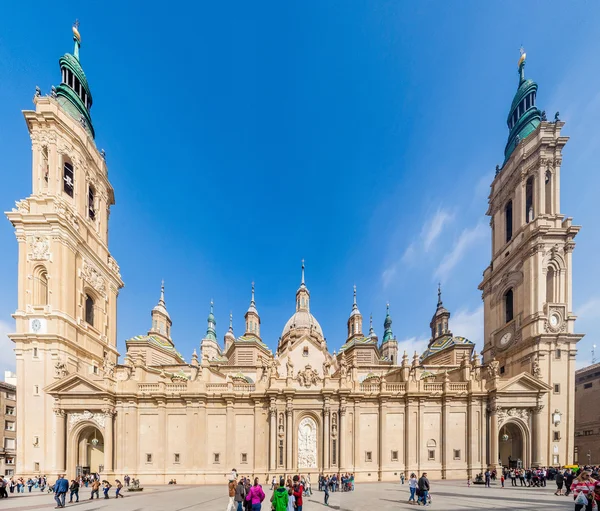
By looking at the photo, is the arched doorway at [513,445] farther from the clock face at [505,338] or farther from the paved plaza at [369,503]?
the paved plaza at [369,503]

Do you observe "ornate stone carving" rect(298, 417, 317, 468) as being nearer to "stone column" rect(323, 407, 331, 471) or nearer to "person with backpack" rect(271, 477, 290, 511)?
"stone column" rect(323, 407, 331, 471)

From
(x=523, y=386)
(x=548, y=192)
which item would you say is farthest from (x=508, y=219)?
(x=523, y=386)

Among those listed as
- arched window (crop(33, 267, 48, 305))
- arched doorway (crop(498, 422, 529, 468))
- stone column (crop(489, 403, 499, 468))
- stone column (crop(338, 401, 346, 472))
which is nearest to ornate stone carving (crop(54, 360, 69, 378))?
arched window (crop(33, 267, 48, 305))

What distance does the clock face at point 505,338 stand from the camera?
4083 centimetres

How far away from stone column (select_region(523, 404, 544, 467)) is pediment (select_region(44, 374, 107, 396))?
42.0 metres

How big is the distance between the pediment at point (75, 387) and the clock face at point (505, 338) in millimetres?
43912

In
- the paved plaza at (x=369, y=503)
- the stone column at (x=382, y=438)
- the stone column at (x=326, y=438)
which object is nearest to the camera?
the paved plaza at (x=369, y=503)

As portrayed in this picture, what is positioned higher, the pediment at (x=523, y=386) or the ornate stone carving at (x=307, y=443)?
the pediment at (x=523, y=386)

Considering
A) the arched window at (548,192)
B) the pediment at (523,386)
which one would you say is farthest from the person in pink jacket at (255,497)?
the arched window at (548,192)

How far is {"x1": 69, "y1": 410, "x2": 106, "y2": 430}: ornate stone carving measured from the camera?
33094 millimetres

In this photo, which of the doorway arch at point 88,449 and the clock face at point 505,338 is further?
the clock face at point 505,338

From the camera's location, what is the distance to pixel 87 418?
33.3 meters

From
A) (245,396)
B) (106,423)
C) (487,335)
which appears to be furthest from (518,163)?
(106,423)

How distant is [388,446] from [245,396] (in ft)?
50.4
